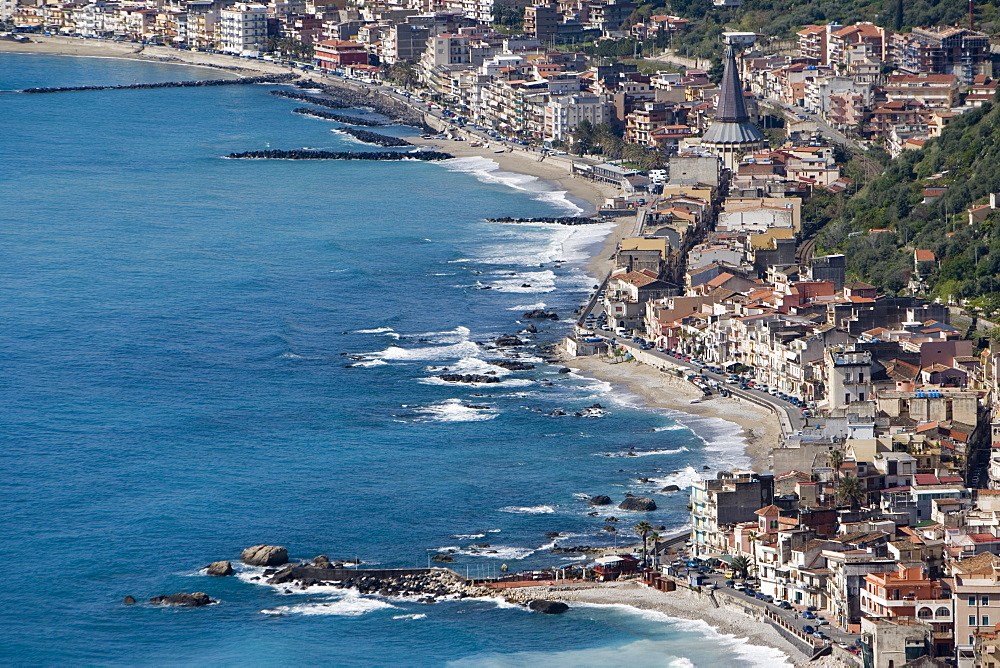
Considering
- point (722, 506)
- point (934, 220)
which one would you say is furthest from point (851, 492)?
point (934, 220)

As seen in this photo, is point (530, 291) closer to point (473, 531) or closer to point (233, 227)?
point (233, 227)

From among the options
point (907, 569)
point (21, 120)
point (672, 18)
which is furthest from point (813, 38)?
point (907, 569)

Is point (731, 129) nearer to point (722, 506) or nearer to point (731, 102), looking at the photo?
point (731, 102)

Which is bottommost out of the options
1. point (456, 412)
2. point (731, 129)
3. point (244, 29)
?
point (456, 412)

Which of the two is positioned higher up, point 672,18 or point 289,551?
point 672,18

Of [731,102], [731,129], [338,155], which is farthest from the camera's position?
[338,155]

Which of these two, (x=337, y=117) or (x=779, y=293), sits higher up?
(x=337, y=117)

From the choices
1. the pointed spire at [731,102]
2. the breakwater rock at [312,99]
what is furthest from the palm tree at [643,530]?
the breakwater rock at [312,99]

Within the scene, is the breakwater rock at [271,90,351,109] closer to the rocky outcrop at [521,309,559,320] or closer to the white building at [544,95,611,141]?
the white building at [544,95,611,141]
